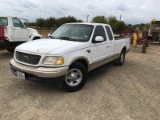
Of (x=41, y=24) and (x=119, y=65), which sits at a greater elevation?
(x=41, y=24)

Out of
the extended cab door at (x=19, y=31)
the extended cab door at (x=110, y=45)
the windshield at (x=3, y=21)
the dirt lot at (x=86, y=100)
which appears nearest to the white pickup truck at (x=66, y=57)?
the extended cab door at (x=110, y=45)

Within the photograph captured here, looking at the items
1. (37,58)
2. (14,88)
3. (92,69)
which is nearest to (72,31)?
(92,69)

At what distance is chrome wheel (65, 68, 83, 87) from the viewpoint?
4438mm

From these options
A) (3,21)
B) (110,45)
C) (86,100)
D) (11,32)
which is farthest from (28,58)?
(3,21)

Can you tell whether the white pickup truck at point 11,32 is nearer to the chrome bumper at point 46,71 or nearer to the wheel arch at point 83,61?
the chrome bumper at point 46,71

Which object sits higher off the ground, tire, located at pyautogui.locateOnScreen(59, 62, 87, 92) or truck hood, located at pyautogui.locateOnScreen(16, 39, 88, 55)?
truck hood, located at pyautogui.locateOnScreen(16, 39, 88, 55)

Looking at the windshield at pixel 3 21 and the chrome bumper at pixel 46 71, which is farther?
the windshield at pixel 3 21

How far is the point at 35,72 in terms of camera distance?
3.95 m

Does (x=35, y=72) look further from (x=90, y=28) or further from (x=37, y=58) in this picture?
(x=90, y=28)

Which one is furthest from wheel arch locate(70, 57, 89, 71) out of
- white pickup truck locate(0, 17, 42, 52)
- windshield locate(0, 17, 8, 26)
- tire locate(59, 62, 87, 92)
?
windshield locate(0, 17, 8, 26)

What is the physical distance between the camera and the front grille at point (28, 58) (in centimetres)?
407

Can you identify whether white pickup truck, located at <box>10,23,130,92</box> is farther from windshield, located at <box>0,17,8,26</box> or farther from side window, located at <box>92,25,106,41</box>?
windshield, located at <box>0,17,8,26</box>

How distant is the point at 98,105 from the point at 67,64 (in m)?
1.18

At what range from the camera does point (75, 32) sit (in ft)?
17.6
